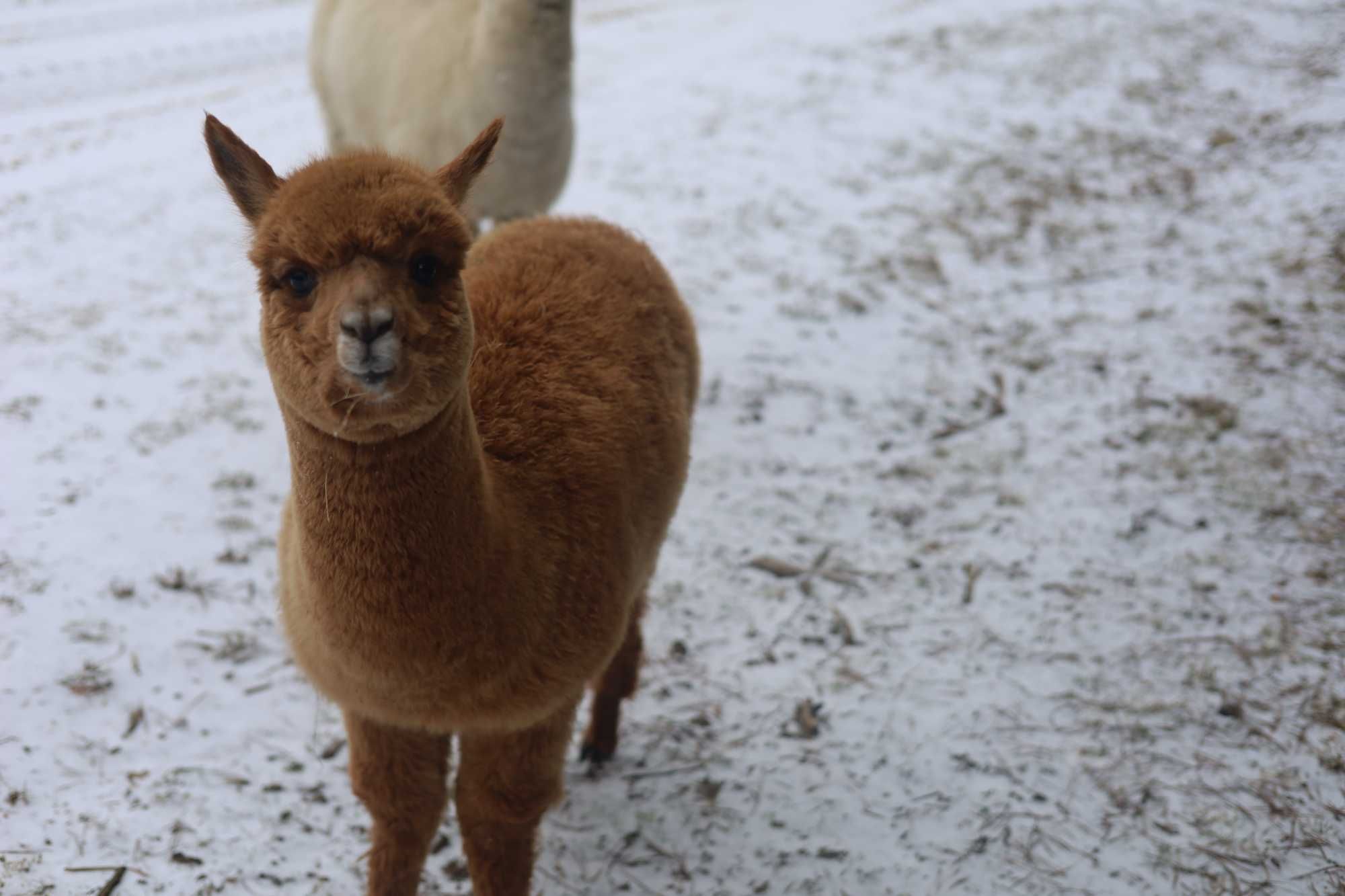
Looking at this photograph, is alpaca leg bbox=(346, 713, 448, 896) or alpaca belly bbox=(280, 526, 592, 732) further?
alpaca leg bbox=(346, 713, 448, 896)

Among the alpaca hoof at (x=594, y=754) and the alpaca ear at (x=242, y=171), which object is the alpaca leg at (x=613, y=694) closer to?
the alpaca hoof at (x=594, y=754)

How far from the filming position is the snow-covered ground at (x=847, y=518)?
8.34 ft

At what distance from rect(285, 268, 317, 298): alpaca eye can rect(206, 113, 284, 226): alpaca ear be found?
196 mm

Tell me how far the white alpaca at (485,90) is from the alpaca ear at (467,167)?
1.88m

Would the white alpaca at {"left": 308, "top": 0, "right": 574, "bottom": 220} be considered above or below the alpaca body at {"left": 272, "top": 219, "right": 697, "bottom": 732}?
above

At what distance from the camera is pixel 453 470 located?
1.67 metres

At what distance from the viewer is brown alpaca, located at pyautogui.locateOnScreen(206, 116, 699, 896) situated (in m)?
1.50

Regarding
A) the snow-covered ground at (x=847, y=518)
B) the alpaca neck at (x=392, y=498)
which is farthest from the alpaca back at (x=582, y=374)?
the snow-covered ground at (x=847, y=518)

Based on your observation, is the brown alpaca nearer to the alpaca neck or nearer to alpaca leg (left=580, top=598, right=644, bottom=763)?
the alpaca neck

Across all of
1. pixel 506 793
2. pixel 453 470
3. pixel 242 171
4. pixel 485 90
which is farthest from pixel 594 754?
pixel 485 90

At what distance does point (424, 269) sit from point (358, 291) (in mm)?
161

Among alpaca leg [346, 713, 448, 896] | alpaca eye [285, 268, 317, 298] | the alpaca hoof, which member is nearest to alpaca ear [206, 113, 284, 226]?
alpaca eye [285, 268, 317, 298]

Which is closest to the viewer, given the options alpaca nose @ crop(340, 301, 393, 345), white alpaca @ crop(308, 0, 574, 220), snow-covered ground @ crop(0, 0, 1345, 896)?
alpaca nose @ crop(340, 301, 393, 345)

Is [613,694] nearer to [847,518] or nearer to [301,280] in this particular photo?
[847,518]
